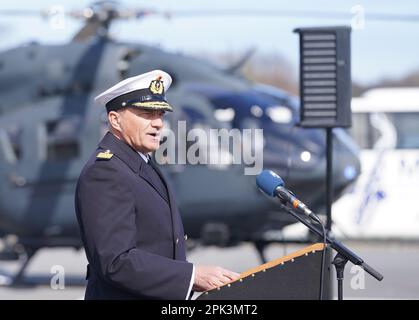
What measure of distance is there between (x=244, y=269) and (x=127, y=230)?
9492mm

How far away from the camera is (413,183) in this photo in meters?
16.9

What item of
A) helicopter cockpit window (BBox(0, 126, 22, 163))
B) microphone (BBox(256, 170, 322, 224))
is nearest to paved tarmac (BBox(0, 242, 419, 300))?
helicopter cockpit window (BBox(0, 126, 22, 163))

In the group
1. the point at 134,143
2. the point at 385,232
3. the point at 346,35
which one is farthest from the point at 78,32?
the point at 385,232

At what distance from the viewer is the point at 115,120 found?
3.48 metres

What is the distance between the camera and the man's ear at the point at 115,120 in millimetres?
3469

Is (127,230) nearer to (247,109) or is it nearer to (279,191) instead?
(279,191)

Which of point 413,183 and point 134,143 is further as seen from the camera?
point 413,183

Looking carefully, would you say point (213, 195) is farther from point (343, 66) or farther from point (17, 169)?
point (343, 66)

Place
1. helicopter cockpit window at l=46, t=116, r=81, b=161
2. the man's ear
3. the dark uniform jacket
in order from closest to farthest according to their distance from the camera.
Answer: the dark uniform jacket < the man's ear < helicopter cockpit window at l=46, t=116, r=81, b=161

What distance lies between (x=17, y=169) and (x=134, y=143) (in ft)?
24.5

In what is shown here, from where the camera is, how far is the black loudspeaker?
24.2 feet

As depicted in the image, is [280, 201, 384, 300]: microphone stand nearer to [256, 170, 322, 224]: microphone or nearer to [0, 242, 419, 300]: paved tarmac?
[256, 170, 322, 224]: microphone

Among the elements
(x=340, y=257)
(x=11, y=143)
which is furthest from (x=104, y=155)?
(x=11, y=143)

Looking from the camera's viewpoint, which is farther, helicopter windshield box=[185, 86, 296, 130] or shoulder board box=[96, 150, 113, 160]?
helicopter windshield box=[185, 86, 296, 130]
